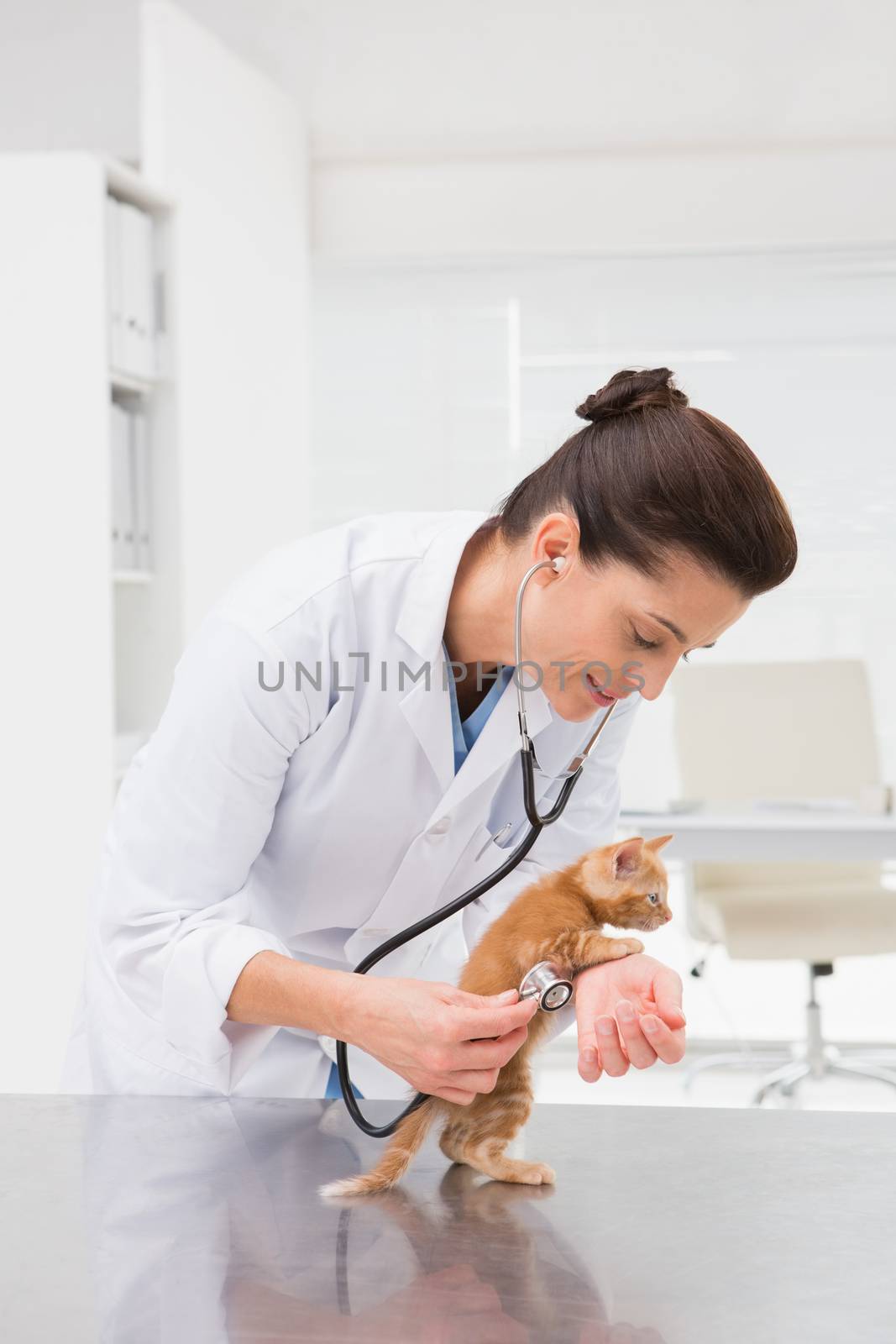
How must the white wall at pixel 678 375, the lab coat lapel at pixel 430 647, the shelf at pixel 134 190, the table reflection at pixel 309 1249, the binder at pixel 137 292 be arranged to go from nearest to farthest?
the table reflection at pixel 309 1249 < the lab coat lapel at pixel 430 647 < the shelf at pixel 134 190 < the binder at pixel 137 292 < the white wall at pixel 678 375

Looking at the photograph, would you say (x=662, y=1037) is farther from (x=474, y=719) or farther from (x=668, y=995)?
(x=474, y=719)

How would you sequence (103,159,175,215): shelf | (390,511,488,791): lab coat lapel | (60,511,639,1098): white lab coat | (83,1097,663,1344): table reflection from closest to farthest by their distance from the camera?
(83,1097,663,1344): table reflection, (60,511,639,1098): white lab coat, (390,511,488,791): lab coat lapel, (103,159,175,215): shelf

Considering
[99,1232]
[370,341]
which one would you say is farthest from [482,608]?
[370,341]

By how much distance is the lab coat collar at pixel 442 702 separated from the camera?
1.24 meters

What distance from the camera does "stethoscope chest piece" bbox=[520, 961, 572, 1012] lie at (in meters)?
0.93

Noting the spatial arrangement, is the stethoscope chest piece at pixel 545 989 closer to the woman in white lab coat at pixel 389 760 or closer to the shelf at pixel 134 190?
the woman in white lab coat at pixel 389 760

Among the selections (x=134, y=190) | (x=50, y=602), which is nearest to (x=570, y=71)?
(x=134, y=190)

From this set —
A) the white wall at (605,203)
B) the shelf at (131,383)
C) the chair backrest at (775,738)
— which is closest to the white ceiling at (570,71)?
the white wall at (605,203)

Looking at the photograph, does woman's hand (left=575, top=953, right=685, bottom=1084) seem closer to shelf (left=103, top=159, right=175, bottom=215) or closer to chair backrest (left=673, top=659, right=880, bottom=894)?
shelf (left=103, top=159, right=175, bottom=215)

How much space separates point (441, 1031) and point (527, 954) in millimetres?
117

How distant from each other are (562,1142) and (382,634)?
1.65 ft

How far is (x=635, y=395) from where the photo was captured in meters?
1.17

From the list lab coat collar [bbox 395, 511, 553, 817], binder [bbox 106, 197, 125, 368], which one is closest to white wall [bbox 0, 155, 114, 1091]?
binder [bbox 106, 197, 125, 368]

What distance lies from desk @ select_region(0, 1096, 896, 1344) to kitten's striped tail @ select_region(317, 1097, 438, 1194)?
0.05 ft
